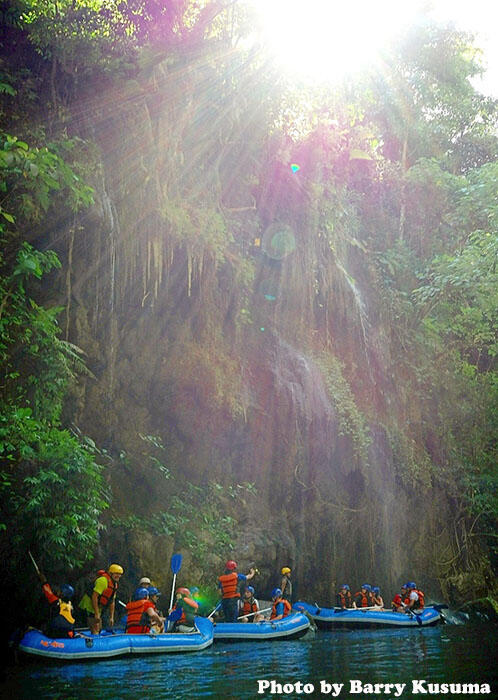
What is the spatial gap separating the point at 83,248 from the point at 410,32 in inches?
732

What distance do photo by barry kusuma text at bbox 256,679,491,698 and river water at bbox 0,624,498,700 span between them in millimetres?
20

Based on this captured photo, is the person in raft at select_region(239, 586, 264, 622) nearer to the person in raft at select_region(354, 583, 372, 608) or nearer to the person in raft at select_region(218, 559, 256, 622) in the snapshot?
the person in raft at select_region(218, 559, 256, 622)

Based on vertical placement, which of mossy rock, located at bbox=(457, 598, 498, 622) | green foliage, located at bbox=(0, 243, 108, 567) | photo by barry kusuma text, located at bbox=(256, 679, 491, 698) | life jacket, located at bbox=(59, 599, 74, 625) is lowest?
photo by barry kusuma text, located at bbox=(256, 679, 491, 698)

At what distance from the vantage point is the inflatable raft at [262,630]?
37.4 ft

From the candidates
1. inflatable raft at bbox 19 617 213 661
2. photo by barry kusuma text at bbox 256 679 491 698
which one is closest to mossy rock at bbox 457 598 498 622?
inflatable raft at bbox 19 617 213 661

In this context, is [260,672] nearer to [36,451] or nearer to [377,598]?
[36,451]

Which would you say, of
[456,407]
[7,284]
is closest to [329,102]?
[7,284]

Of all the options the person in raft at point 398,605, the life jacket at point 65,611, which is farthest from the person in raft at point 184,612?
the person in raft at point 398,605

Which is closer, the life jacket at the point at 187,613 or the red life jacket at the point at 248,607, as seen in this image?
the life jacket at the point at 187,613

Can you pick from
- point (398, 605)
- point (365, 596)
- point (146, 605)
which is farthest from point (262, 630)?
point (398, 605)

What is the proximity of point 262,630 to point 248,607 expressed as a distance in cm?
110

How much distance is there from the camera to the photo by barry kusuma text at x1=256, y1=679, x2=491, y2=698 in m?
6.53

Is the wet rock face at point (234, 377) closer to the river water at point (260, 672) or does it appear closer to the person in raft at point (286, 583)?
the person in raft at point (286, 583)

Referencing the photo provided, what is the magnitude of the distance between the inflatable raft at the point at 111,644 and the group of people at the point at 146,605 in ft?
0.71
